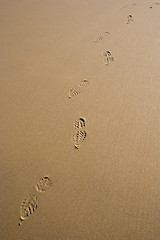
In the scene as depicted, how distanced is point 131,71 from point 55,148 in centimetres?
107

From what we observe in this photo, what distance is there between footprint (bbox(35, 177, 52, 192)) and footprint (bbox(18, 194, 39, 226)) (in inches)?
2.4

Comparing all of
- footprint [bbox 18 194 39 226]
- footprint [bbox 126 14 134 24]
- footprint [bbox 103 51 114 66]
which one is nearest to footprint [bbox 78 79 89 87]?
footprint [bbox 103 51 114 66]

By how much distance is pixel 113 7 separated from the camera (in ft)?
7.96

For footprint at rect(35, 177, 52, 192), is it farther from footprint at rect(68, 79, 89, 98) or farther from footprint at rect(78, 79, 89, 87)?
footprint at rect(78, 79, 89, 87)

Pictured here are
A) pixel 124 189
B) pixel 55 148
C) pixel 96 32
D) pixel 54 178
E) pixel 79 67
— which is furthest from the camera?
pixel 96 32

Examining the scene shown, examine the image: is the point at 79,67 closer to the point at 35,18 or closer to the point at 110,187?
the point at 110,187

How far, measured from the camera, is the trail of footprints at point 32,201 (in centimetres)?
109

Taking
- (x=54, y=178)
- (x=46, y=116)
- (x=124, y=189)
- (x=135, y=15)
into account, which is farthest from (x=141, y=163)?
(x=135, y=15)

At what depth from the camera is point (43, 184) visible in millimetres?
1168

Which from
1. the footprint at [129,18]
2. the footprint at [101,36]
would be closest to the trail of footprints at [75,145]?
the footprint at [101,36]

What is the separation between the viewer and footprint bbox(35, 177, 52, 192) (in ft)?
3.77

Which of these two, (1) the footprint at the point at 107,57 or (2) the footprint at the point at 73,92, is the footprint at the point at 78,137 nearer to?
(2) the footprint at the point at 73,92

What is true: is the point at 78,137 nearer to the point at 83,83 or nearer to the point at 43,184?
the point at 43,184

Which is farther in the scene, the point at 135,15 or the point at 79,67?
the point at 135,15
